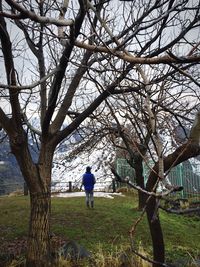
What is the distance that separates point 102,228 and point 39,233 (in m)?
4.21

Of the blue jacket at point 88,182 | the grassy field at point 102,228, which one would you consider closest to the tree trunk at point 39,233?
the grassy field at point 102,228

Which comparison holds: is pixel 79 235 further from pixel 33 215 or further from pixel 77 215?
pixel 33 215

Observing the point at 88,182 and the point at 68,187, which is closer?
the point at 88,182

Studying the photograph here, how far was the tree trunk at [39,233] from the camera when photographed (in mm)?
7793

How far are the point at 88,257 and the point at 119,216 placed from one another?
4.73m

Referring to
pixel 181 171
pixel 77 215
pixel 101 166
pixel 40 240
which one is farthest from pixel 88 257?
pixel 101 166

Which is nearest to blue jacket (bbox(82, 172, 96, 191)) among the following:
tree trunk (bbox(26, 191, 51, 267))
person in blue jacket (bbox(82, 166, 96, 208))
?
person in blue jacket (bbox(82, 166, 96, 208))

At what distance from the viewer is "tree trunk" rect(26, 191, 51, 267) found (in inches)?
307

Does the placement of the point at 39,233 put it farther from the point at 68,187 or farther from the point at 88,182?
→ the point at 68,187

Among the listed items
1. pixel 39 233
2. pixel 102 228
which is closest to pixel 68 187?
pixel 102 228

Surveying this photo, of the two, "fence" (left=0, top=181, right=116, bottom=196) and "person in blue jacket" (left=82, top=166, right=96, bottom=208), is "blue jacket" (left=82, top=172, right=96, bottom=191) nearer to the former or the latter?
"person in blue jacket" (left=82, top=166, right=96, bottom=208)

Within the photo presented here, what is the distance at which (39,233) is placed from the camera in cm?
791

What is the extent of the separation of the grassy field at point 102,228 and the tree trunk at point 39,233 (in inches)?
68.6

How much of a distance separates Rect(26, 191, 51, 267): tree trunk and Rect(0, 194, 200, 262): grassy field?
1.74m
